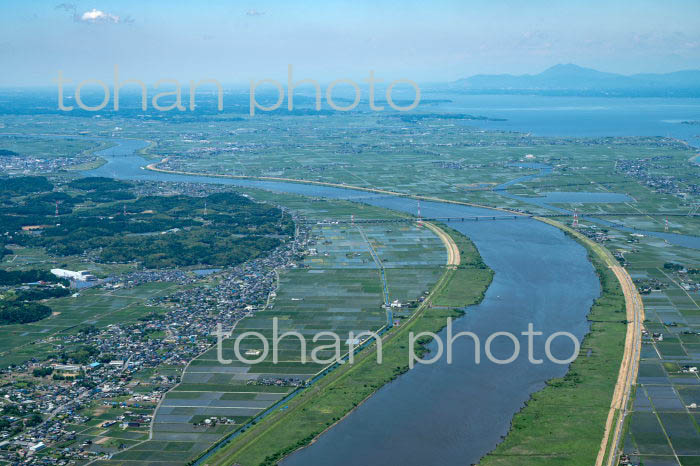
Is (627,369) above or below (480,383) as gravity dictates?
above

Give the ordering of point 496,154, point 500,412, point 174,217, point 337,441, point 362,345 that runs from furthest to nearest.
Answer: point 496,154 < point 174,217 < point 362,345 < point 500,412 < point 337,441

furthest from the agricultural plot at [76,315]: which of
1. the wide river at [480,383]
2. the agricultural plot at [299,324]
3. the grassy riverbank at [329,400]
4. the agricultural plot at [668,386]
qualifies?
the agricultural plot at [668,386]

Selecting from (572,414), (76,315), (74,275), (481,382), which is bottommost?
(572,414)

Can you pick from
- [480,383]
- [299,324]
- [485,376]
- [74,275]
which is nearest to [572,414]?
[480,383]

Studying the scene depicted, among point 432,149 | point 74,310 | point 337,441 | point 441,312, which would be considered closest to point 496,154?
point 432,149

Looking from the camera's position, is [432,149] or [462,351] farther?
[432,149]

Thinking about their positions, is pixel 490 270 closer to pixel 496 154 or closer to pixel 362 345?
pixel 362 345

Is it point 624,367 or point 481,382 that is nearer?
point 481,382

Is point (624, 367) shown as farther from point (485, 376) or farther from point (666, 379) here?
point (485, 376)
